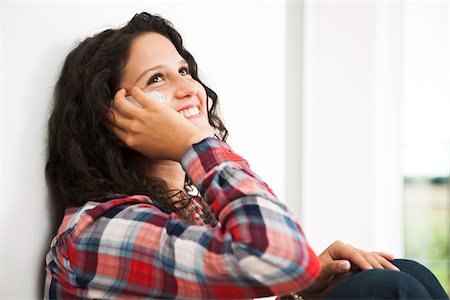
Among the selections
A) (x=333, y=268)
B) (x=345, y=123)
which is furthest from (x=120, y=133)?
(x=345, y=123)

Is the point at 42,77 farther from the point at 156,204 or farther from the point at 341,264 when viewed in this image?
the point at 341,264

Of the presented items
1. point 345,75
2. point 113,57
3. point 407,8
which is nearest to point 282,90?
point 345,75

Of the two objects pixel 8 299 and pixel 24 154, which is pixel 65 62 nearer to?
pixel 24 154

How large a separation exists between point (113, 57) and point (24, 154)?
10.8 inches

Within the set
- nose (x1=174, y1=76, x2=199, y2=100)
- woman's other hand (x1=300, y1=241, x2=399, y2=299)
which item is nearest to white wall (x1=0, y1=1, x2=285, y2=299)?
nose (x1=174, y1=76, x2=199, y2=100)

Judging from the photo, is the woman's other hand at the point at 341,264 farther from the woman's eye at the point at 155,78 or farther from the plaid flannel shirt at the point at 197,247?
the woman's eye at the point at 155,78

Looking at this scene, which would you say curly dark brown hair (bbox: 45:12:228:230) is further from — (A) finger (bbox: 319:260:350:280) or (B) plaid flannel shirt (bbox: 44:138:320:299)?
(A) finger (bbox: 319:260:350:280)

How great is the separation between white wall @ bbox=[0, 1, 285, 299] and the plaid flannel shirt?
9cm

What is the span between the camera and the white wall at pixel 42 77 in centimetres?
114

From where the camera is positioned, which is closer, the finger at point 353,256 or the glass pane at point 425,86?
the finger at point 353,256

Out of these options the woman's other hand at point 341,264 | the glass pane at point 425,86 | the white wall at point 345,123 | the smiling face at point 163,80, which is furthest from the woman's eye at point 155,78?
the glass pane at point 425,86

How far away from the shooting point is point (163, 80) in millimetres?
1326

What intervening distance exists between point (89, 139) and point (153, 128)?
172 mm

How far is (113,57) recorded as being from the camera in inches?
51.9
